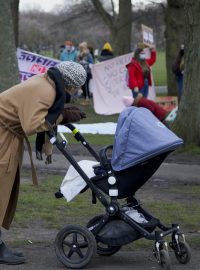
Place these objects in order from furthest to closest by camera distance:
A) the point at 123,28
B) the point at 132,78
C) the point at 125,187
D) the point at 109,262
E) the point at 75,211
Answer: the point at 123,28 → the point at 132,78 → the point at 75,211 → the point at 109,262 → the point at 125,187

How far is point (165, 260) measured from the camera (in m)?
6.12

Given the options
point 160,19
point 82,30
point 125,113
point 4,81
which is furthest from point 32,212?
point 82,30

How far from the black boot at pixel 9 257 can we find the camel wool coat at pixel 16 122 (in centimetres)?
20

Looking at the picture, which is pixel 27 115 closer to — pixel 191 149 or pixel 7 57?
pixel 191 149

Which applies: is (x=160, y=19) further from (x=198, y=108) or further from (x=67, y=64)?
(x=67, y=64)

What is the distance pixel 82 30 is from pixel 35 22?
394 inches

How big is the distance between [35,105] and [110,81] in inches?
648

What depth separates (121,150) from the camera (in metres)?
6.28

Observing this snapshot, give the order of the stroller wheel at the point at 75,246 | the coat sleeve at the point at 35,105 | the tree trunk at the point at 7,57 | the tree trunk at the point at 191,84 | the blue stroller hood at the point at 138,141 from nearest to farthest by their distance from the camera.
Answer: the coat sleeve at the point at 35,105 → the blue stroller hood at the point at 138,141 → the stroller wheel at the point at 75,246 → the tree trunk at the point at 191,84 → the tree trunk at the point at 7,57

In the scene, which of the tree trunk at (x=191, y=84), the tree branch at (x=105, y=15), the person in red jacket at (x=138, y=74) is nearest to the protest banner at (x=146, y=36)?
the person in red jacket at (x=138, y=74)

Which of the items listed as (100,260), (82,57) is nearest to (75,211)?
(100,260)

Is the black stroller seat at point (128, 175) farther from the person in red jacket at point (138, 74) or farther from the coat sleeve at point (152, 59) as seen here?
the coat sleeve at point (152, 59)

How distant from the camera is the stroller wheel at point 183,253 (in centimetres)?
643

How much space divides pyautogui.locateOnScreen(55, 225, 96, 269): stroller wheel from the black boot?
0.33 meters
